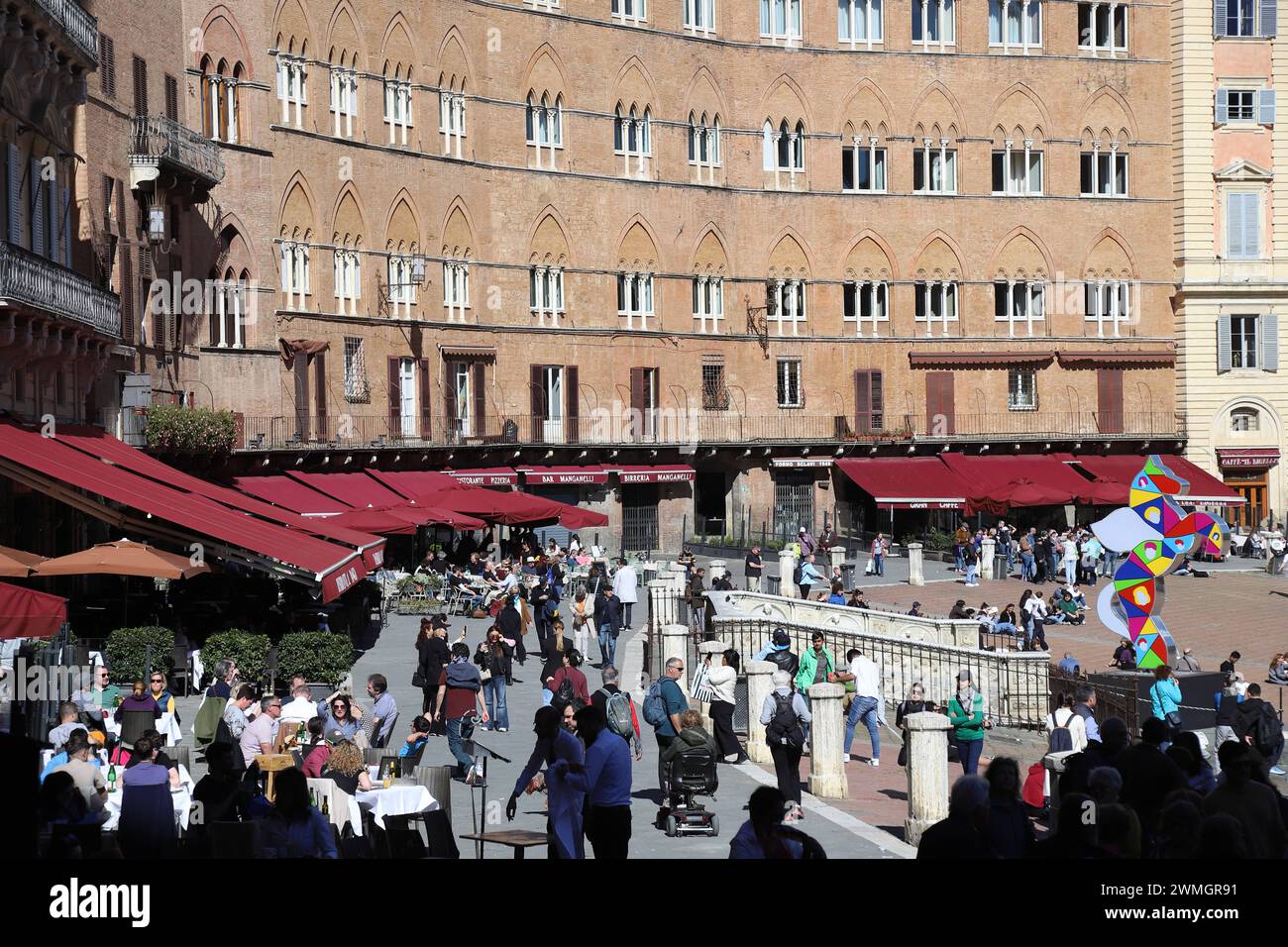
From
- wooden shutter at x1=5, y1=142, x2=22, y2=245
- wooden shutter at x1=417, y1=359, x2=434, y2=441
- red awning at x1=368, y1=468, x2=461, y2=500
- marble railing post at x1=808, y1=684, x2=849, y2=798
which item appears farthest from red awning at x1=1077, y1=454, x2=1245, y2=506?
marble railing post at x1=808, y1=684, x2=849, y2=798

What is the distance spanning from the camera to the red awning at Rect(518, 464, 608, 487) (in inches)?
2101

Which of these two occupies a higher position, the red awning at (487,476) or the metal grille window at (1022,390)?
the metal grille window at (1022,390)

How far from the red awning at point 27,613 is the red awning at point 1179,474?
4313cm

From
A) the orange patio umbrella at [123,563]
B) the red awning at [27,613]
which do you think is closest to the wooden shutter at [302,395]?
the orange patio umbrella at [123,563]

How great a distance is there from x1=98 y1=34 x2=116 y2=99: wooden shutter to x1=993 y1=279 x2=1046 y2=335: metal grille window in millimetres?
32509

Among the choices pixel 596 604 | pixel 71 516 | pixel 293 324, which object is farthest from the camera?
pixel 293 324

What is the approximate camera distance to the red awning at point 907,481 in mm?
55781

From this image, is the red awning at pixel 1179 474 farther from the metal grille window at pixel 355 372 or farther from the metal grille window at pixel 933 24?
the metal grille window at pixel 355 372

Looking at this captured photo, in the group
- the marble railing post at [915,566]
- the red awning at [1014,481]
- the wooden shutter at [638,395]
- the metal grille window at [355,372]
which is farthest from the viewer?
the wooden shutter at [638,395]

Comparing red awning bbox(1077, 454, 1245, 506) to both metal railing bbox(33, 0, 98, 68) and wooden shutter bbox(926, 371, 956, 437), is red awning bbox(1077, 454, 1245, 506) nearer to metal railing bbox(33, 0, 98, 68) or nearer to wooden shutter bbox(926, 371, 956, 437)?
wooden shutter bbox(926, 371, 956, 437)

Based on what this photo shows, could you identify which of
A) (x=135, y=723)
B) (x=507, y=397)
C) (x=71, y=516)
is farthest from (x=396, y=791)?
(x=507, y=397)
